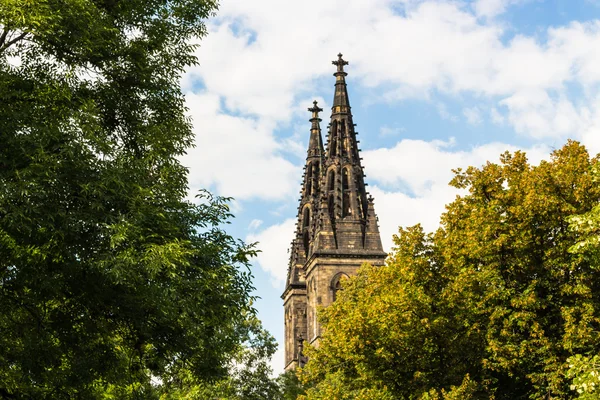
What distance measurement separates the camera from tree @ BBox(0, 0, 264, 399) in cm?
1152

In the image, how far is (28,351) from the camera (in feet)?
44.9

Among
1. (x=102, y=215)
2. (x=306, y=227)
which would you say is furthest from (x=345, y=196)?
(x=102, y=215)

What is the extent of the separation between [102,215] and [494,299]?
14177 mm

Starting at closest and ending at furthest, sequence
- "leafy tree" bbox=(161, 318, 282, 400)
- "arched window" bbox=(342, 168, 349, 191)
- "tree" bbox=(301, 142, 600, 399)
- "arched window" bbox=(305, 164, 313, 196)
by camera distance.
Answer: "tree" bbox=(301, 142, 600, 399) → "leafy tree" bbox=(161, 318, 282, 400) → "arched window" bbox=(342, 168, 349, 191) → "arched window" bbox=(305, 164, 313, 196)

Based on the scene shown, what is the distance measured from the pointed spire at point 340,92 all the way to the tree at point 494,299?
55043 millimetres

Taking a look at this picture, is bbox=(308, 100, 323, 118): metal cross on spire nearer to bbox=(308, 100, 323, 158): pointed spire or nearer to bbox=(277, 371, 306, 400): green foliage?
bbox=(308, 100, 323, 158): pointed spire

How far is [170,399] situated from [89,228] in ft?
74.8

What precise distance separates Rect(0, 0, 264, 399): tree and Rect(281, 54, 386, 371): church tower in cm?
5175

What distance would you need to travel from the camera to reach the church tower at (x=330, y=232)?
2830 inches

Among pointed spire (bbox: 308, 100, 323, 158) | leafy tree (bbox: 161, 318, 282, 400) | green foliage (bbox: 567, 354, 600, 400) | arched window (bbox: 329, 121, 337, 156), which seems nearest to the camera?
green foliage (bbox: 567, 354, 600, 400)

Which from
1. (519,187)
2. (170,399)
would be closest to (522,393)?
(519,187)

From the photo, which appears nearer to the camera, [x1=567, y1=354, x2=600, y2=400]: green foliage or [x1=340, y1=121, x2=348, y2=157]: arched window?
[x1=567, y1=354, x2=600, y2=400]: green foliage

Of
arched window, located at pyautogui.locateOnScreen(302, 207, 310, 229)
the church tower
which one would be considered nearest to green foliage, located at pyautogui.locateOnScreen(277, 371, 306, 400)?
the church tower

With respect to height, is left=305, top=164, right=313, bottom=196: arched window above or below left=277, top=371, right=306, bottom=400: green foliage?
above
